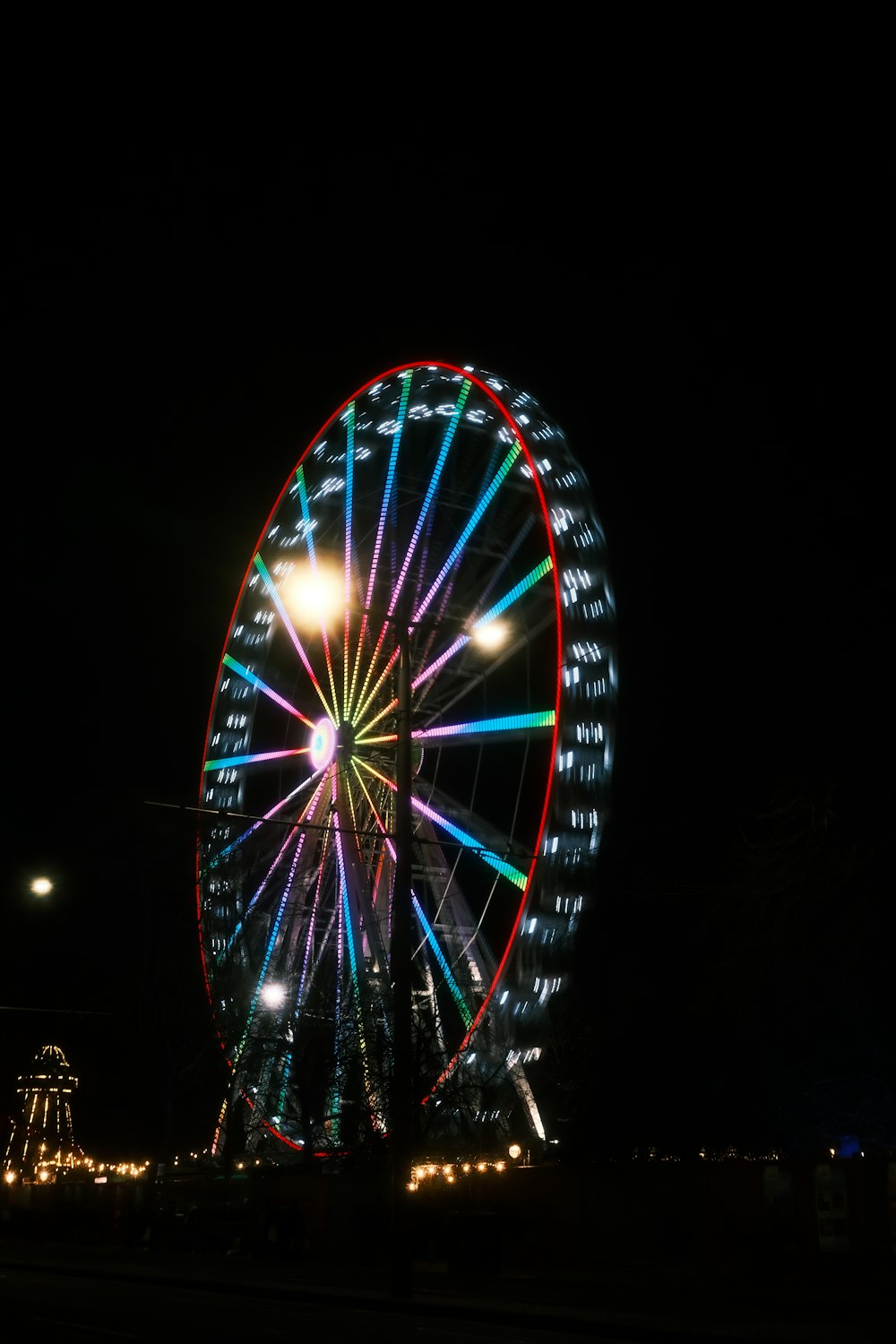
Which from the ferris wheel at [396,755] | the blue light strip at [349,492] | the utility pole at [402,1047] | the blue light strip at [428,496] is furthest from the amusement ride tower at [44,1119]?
the utility pole at [402,1047]

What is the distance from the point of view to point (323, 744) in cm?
2928

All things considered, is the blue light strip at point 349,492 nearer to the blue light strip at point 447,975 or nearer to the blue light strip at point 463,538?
the blue light strip at point 463,538

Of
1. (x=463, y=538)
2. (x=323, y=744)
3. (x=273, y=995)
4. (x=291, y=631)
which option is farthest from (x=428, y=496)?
(x=273, y=995)

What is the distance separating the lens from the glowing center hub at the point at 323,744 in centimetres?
2877

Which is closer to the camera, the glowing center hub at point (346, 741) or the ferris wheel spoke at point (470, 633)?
the ferris wheel spoke at point (470, 633)

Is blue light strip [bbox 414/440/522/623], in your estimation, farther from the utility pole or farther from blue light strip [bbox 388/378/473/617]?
the utility pole

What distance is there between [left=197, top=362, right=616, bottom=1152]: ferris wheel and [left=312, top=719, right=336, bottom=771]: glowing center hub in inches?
2.5

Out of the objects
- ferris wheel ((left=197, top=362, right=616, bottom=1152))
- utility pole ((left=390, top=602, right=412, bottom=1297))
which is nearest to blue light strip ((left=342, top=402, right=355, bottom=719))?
ferris wheel ((left=197, top=362, right=616, bottom=1152))

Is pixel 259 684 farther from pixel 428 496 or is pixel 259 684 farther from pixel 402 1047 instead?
pixel 402 1047

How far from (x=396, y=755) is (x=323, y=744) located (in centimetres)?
716

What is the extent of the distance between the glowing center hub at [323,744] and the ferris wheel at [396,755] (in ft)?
0.21

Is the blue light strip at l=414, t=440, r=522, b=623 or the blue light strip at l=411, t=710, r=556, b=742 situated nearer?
the blue light strip at l=411, t=710, r=556, b=742

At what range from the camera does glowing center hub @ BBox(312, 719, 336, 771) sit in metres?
28.8

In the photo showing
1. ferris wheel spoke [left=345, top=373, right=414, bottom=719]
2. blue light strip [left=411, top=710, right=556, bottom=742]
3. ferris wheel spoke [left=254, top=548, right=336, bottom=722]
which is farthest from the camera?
ferris wheel spoke [left=345, top=373, right=414, bottom=719]
